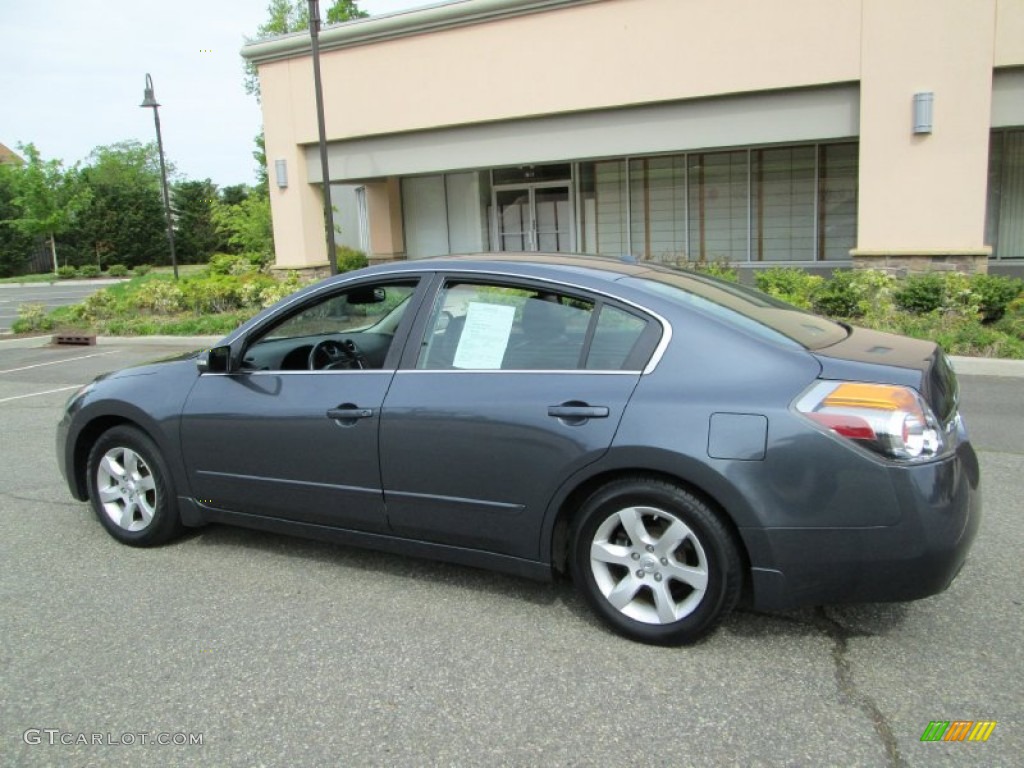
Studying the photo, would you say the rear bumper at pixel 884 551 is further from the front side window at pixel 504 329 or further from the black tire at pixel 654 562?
the front side window at pixel 504 329

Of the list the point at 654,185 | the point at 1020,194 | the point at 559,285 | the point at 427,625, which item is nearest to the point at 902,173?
the point at 1020,194

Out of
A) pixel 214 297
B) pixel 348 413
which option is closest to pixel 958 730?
pixel 348 413

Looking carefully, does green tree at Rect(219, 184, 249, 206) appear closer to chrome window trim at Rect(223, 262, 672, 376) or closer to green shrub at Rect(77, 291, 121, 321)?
green shrub at Rect(77, 291, 121, 321)

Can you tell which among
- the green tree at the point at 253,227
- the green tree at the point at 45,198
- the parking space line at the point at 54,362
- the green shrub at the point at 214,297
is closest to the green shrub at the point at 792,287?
the green shrub at the point at 214,297

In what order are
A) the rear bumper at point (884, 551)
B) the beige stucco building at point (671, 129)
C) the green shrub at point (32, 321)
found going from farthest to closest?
the green shrub at point (32, 321)
the beige stucco building at point (671, 129)
the rear bumper at point (884, 551)

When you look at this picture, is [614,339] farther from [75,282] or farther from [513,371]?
[75,282]

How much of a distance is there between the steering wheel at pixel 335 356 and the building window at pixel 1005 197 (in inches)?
546

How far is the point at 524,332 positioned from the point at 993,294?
32.1 feet

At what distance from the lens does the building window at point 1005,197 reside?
1454 cm

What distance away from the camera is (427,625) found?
3.60 m

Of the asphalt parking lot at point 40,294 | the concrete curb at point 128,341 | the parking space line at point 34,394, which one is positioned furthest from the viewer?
the asphalt parking lot at point 40,294

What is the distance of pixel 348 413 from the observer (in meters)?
3.83

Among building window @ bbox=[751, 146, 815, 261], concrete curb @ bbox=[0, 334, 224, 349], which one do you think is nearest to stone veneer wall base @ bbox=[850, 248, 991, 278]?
building window @ bbox=[751, 146, 815, 261]

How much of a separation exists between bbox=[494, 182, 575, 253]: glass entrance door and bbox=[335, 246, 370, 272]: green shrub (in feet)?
10.7
